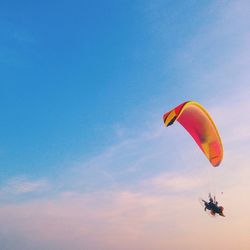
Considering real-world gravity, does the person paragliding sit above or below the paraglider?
below

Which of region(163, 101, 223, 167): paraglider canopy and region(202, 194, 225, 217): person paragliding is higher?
region(163, 101, 223, 167): paraglider canopy

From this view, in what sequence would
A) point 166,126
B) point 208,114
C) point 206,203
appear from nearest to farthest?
point 166,126 → point 208,114 → point 206,203

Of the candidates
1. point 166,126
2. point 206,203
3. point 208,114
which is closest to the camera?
point 166,126

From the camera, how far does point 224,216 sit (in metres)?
30.2

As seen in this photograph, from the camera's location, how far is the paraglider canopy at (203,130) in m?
29.4

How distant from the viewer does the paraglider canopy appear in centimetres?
2938

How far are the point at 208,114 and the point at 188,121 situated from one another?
235 centimetres

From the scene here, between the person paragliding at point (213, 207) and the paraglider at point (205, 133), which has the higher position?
the paraglider at point (205, 133)

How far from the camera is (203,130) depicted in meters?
31.3

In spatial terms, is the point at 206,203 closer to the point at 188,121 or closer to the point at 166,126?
the point at 188,121

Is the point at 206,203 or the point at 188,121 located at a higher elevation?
the point at 188,121

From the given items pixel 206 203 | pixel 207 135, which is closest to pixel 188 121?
pixel 207 135

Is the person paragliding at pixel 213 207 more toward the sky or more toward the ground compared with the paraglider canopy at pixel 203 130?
more toward the ground

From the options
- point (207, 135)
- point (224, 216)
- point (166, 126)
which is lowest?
point (224, 216)
